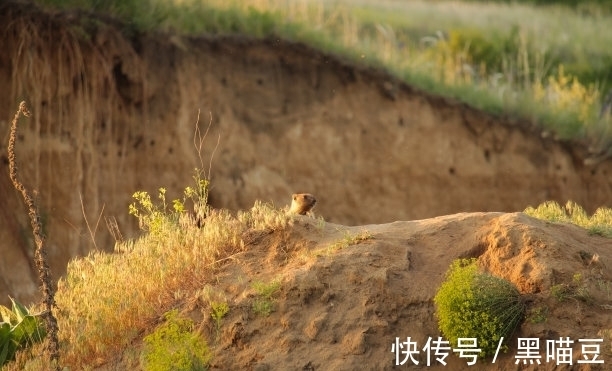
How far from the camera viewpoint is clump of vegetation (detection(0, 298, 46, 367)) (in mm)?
9781

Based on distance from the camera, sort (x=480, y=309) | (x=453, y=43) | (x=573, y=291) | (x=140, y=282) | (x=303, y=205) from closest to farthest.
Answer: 1. (x=480, y=309)
2. (x=573, y=291)
3. (x=140, y=282)
4. (x=303, y=205)
5. (x=453, y=43)

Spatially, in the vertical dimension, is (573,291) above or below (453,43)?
above

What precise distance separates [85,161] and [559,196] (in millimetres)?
6874

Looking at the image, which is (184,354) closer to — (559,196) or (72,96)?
(72,96)

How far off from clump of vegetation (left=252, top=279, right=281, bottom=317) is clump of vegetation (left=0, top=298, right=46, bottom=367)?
Answer: 1.69 metres

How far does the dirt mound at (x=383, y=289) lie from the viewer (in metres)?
8.82

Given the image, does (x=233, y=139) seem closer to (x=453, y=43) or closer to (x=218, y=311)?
(x=453, y=43)

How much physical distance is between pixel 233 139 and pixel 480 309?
8872mm

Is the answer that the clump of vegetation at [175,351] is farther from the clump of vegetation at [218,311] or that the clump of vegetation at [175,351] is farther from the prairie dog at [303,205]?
the prairie dog at [303,205]

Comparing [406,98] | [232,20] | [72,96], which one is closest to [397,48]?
[406,98]

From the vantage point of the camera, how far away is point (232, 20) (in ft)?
56.8

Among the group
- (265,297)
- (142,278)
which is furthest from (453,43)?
(265,297)

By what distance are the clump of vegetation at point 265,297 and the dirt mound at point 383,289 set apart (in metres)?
0.03

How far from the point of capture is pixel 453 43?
894 inches
